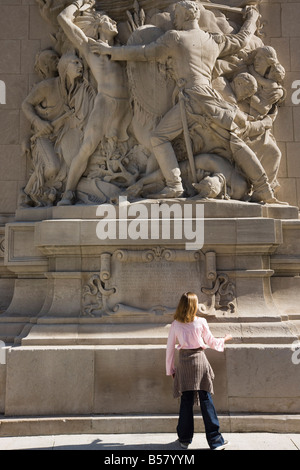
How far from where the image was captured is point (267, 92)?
920 centimetres

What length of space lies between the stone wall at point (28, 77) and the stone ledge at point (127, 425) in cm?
396

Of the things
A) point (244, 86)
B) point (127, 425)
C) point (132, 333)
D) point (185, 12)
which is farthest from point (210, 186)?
point (127, 425)

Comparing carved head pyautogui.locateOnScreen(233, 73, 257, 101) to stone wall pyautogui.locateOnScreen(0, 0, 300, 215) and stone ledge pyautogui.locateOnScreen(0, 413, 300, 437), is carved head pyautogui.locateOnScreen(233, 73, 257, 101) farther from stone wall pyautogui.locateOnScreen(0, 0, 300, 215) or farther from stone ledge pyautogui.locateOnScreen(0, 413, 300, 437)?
stone ledge pyautogui.locateOnScreen(0, 413, 300, 437)

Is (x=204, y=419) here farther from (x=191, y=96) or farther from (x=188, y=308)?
(x=191, y=96)

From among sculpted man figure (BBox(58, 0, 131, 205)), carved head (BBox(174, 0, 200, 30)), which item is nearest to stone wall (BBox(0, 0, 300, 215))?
sculpted man figure (BBox(58, 0, 131, 205))

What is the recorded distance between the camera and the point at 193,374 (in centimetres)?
616

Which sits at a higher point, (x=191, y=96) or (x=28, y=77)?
(x=28, y=77)

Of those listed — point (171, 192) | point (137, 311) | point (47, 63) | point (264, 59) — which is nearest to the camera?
point (137, 311)

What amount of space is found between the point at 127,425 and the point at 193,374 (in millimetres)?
1655

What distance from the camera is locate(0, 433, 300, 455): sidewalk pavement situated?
646cm

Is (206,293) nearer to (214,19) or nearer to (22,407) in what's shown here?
(22,407)

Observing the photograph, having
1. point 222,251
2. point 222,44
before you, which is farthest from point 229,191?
point 222,44

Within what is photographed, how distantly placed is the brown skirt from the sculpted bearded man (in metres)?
3.09

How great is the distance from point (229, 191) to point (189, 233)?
3.92 ft
